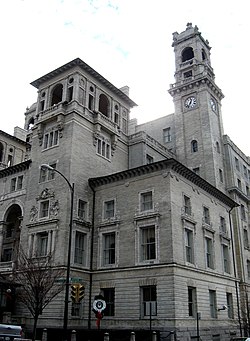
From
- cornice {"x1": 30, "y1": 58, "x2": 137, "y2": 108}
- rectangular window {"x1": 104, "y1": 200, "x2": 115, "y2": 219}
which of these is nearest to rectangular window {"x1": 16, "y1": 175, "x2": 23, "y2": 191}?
rectangular window {"x1": 104, "y1": 200, "x2": 115, "y2": 219}

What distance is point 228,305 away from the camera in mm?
41250

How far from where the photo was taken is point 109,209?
40312mm

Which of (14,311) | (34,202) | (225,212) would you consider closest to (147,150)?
(225,212)

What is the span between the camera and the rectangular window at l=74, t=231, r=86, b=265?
1501 inches

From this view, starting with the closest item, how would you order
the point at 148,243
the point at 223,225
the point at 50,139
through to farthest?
the point at 148,243 → the point at 50,139 → the point at 223,225

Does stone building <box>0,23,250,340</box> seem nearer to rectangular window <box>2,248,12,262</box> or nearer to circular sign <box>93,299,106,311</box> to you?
rectangular window <box>2,248,12,262</box>

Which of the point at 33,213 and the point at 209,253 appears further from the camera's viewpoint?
Answer: the point at 33,213

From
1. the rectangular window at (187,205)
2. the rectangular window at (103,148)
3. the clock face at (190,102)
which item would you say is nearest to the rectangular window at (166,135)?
the clock face at (190,102)

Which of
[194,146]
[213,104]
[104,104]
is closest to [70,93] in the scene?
[104,104]

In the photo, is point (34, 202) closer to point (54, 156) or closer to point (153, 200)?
point (54, 156)

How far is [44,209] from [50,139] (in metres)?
8.42

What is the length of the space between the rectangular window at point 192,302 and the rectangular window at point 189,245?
2668 millimetres

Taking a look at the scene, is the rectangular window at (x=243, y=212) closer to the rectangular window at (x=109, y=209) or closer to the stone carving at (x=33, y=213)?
the rectangular window at (x=109, y=209)

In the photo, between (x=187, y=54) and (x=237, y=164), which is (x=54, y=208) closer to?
(x=237, y=164)
